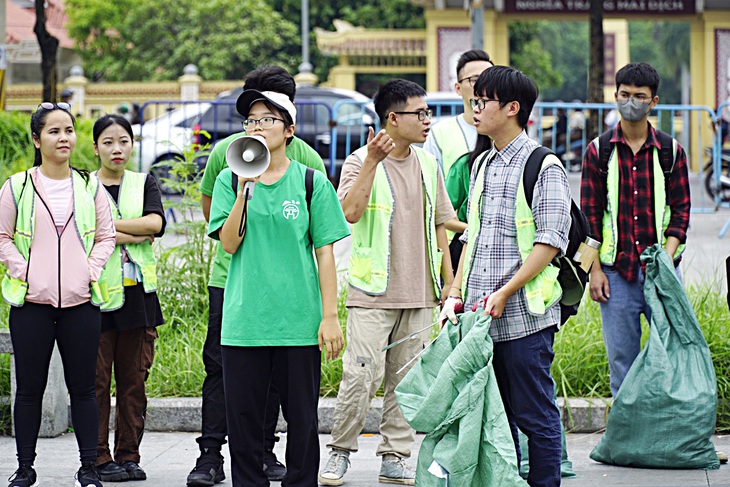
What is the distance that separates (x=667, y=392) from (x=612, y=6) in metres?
20.3

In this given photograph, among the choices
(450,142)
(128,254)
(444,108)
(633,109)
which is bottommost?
(128,254)

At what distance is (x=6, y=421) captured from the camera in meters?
6.39

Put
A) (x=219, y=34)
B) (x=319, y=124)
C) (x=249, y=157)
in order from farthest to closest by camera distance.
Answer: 1. (x=219, y=34)
2. (x=319, y=124)
3. (x=249, y=157)

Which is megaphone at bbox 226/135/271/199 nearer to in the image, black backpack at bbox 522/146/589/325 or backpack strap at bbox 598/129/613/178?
black backpack at bbox 522/146/589/325

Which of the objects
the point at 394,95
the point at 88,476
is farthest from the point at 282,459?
the point at 394,95

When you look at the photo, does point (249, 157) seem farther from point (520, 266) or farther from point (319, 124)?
point (319, 124)

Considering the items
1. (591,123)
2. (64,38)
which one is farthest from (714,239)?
(64,38)

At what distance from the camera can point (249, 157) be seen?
13.6 feet

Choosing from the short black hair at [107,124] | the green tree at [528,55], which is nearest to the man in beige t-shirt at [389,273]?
the short black hair at [107,124]

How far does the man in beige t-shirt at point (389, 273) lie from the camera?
527 centimetres

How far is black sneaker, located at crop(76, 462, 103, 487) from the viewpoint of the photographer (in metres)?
5.05

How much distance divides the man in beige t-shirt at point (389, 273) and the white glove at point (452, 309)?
26.4 inches

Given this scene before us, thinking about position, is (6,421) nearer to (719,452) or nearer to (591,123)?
(719,452)

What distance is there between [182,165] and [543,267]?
12.6ft
